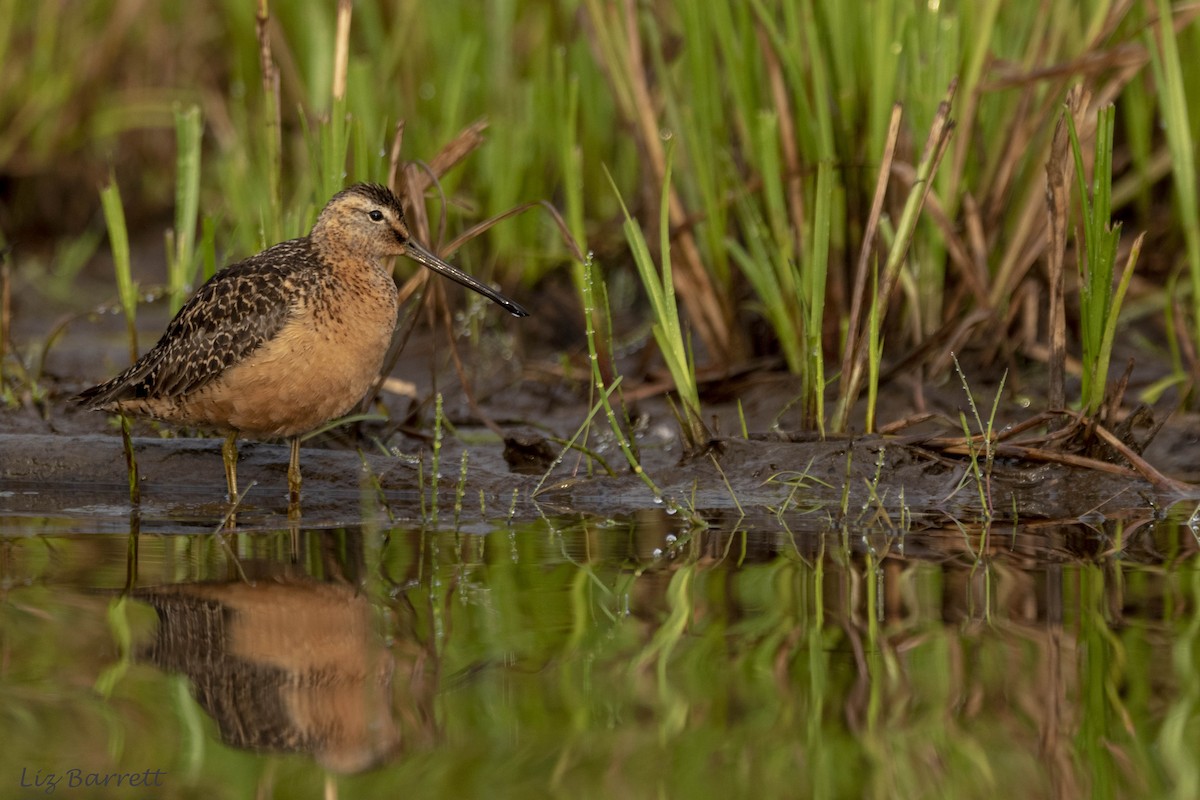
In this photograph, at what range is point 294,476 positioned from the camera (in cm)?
463

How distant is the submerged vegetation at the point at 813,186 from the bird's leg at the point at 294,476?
2.61 ft

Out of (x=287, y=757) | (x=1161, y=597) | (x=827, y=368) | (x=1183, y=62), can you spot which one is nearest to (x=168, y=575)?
(x=287, y=757)

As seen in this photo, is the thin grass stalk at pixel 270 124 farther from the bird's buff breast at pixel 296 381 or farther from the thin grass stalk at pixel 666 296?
the thin grass stalk at pixel 666 296

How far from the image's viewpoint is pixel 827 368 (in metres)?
5.52

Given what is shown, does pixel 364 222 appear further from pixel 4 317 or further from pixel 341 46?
pixel 4 317

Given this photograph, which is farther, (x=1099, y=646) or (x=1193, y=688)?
(x=1099, y=646)

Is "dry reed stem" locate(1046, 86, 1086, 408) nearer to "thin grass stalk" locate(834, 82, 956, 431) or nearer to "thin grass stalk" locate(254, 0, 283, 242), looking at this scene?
"thin grass stalk" locate(834, 82, 956, 431)

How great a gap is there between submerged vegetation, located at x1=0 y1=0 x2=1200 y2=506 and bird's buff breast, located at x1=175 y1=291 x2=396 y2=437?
54 centimetres

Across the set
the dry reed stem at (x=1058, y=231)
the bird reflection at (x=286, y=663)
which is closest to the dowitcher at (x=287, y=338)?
the bird reflection at (x=286, y=663)

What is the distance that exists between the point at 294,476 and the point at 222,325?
0.48 metres

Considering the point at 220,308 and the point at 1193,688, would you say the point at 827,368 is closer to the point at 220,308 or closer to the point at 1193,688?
the point at 220,308

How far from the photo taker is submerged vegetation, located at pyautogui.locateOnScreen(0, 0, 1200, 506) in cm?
457

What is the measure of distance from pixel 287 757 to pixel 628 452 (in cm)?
203

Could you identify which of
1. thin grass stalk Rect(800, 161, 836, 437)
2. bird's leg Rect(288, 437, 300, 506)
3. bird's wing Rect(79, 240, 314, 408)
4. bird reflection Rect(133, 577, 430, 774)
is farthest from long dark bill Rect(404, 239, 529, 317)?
bird reflection Rect(133, 577, 430, 774)
